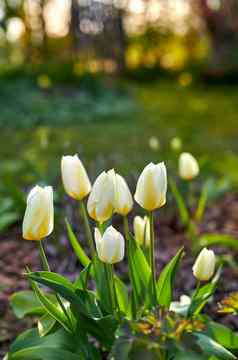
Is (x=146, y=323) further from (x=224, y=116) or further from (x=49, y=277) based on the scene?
(x=224, y=116)

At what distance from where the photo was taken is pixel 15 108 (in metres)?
7.76

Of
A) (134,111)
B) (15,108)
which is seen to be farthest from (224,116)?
(15,108)

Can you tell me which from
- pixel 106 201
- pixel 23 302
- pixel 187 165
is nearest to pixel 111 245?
pixel 106 201

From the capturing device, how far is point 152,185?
1.19 metres

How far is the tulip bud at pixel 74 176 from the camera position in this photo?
132 centimetres

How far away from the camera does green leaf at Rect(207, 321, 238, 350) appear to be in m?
1.39

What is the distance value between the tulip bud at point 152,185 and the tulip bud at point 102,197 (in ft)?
0.23

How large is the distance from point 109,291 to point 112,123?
6059mm

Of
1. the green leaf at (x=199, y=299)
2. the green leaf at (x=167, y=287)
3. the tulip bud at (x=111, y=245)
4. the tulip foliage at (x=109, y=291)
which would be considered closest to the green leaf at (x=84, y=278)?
the tulip foliage at (x=109, y=291)

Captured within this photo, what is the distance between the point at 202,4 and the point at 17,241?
10.5 metres

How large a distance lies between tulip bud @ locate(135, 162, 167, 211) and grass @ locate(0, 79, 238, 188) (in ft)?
6.12

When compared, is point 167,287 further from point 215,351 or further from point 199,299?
point 215,351

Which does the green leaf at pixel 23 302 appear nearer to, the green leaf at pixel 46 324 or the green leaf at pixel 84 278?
the green leaf at pixel 46 324

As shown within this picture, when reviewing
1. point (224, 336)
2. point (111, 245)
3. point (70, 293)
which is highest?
point (111, 245)
